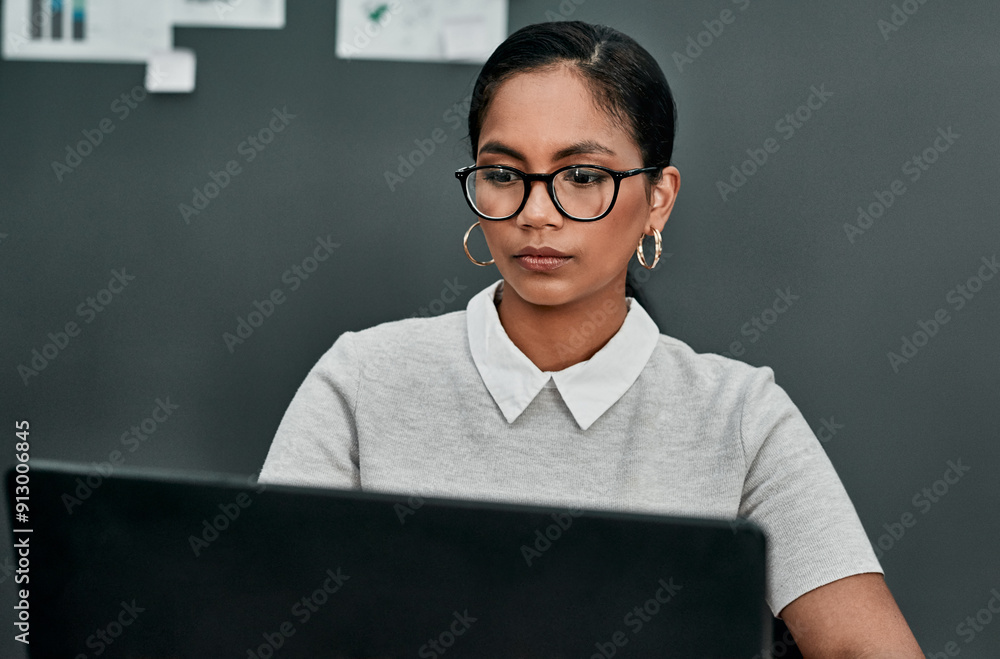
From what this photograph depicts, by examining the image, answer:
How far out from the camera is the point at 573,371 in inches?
44.0

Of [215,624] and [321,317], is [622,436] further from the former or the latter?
[321,317]

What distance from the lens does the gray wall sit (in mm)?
1618

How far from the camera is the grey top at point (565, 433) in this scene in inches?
42.5

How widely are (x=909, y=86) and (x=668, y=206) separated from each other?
0.72 meters

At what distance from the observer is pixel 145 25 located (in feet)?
6.03
